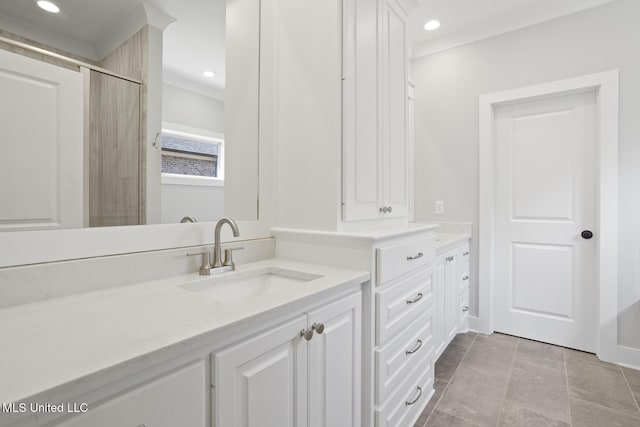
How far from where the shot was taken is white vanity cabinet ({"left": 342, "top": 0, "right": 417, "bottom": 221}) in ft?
4.60

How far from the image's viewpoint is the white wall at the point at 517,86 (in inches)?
84.1

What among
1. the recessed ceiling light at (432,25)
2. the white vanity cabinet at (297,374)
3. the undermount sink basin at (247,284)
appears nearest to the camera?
the white vanity cabinet at (297,374)

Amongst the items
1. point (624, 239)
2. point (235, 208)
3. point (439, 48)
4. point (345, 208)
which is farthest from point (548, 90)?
point (235, 208)

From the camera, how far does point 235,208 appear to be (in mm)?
1508

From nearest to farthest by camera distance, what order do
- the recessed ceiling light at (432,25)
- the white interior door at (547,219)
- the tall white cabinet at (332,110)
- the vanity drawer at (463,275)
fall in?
the tall white cabinet at (332,110)
the white interior door at (547,219)
the vanity drawer at (463,275)
the recessed ceiling light at (432,25)

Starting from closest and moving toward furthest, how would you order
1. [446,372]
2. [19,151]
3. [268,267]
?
[19,151], [268,267], [446,372]

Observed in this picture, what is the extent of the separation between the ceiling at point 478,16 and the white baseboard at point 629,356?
8.14 feet

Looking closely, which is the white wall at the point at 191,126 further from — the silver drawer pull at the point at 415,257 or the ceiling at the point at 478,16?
the ceiling at the point at 478,16

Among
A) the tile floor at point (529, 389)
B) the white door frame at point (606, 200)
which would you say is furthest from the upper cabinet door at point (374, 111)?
the white door frame at point (606, 200)

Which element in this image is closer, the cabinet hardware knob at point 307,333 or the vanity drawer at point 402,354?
the cabinet hardware knob at point 307,333

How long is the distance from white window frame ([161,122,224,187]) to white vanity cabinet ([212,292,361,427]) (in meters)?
0.81

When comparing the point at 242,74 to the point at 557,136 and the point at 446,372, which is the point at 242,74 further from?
the point at 557,136

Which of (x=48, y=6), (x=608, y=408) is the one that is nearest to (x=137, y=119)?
(x=48, y=6)

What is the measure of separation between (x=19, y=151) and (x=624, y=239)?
3287mm
